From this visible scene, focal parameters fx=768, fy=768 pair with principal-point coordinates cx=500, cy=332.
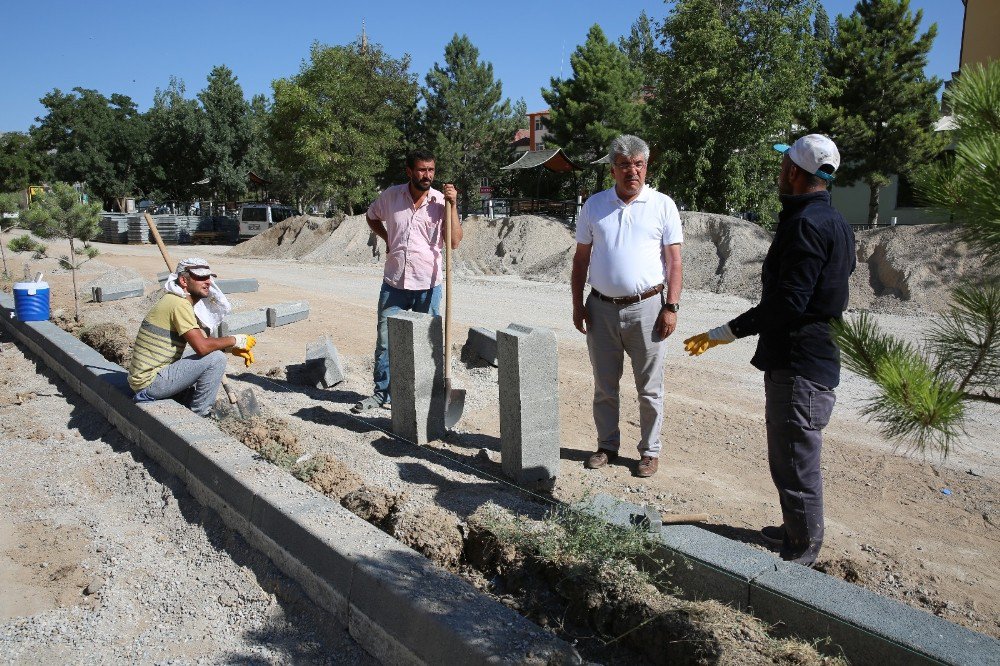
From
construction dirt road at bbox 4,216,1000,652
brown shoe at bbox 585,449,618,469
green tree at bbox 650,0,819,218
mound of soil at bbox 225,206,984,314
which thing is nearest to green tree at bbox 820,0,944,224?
green tree at bbox 650,0,819,218

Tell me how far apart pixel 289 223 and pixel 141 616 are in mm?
25540

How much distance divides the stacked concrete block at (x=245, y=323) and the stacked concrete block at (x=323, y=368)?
7.96ft

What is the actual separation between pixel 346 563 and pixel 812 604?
5.76 feet

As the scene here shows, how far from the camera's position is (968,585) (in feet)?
10.8

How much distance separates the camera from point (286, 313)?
10.0 meters

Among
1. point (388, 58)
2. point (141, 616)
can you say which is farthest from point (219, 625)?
point (388, 58)

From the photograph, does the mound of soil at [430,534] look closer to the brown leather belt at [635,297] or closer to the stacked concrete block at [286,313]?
the brown leather belt at [635,297]

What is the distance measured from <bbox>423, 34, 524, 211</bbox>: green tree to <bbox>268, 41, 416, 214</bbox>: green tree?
221 inches

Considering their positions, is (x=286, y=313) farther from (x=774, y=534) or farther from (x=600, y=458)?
(x=774, y=534)

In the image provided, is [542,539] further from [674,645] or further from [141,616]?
[141,616]

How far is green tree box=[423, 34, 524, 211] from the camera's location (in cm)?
3687

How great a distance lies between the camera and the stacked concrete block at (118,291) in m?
12.1

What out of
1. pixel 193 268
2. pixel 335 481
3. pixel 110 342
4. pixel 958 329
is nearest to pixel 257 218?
pixel 110 342

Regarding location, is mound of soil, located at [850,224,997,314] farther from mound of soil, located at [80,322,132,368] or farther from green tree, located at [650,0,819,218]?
mound of soil, located at [80,322,132,368]
